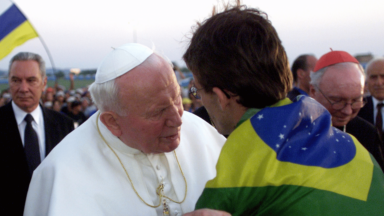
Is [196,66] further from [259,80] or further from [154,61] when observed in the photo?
[154,61]

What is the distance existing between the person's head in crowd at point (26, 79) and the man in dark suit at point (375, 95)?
4255 millimetres

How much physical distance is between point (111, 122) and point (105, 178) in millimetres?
365

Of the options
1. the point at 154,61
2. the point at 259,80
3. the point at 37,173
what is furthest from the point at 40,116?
the point at 259,80

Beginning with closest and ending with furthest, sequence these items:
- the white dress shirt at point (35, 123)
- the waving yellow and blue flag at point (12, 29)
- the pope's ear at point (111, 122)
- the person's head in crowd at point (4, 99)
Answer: the pope's ear at point (111, 122) < the white dress shirt at point (35, 123) < the waving yellow and blue flag at point (12, 29) < the person's head in crowd at point (4, 99)

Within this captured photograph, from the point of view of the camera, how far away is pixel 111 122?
216 centimetres

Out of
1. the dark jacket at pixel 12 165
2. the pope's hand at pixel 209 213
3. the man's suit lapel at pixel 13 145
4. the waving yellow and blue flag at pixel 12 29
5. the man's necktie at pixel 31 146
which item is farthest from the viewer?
the waving yellow and blue flag at pixel 12 29

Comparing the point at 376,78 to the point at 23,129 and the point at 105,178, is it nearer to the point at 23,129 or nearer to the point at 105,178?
the point at 105,178

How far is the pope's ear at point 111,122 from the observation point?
2.11 metres

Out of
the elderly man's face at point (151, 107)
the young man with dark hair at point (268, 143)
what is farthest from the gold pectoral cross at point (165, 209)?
the young man with dark hair at point (268, 143)

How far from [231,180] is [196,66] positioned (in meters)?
0.62

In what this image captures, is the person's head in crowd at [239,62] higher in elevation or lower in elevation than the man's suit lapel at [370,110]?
higher

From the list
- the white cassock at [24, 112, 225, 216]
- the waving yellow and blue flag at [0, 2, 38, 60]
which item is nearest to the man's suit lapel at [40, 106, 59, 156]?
the waving yellow and blue flag at [0, 2, 38, 60]

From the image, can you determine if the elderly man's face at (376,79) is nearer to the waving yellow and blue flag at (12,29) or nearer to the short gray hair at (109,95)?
the short gray hair at (109,95)

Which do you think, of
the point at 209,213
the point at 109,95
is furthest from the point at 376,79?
the point at 209,213
